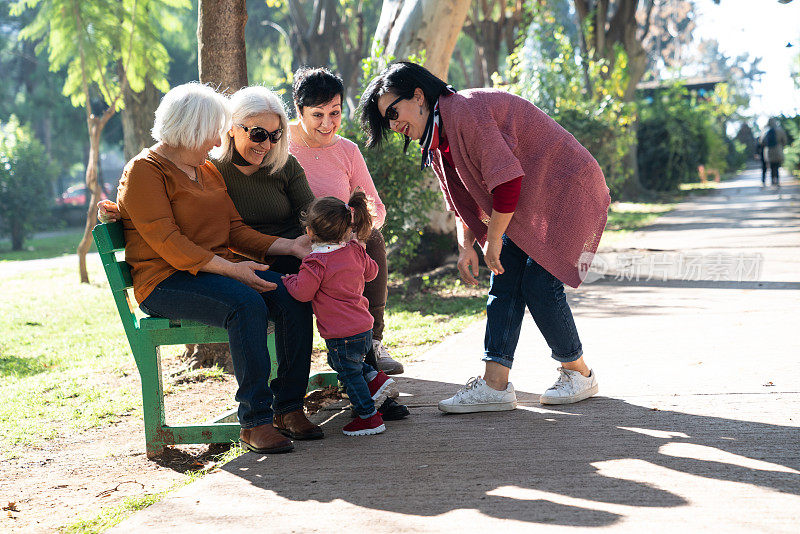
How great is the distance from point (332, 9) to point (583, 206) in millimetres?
18177

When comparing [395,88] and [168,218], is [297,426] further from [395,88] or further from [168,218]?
[395,88]

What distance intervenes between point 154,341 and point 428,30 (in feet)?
21.7

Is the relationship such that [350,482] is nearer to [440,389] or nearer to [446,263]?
[440,389]

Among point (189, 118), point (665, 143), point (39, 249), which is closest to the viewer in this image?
point (189, 118)

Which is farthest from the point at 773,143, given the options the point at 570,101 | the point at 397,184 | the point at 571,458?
the point at 571,458

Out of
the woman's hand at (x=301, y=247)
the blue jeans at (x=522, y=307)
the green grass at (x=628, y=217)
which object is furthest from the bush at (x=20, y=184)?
the blue jeans at (x=522, y=307)

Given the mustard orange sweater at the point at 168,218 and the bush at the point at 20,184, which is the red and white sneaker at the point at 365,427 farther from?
the bush at the point at 20,184

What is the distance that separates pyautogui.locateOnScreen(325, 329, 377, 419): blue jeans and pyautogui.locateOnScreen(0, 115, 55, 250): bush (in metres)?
22.5

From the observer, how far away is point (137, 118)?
15.8m

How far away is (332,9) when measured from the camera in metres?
21.1

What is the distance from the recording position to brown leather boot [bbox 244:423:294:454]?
3834 mm

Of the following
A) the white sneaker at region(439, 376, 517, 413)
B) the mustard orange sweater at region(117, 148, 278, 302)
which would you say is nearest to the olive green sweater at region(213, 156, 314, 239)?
the mustard orange sweater at region(117, 148, 278, 302)

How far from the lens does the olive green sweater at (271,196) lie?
4.45 metres

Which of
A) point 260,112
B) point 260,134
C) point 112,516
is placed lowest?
point 112,516
